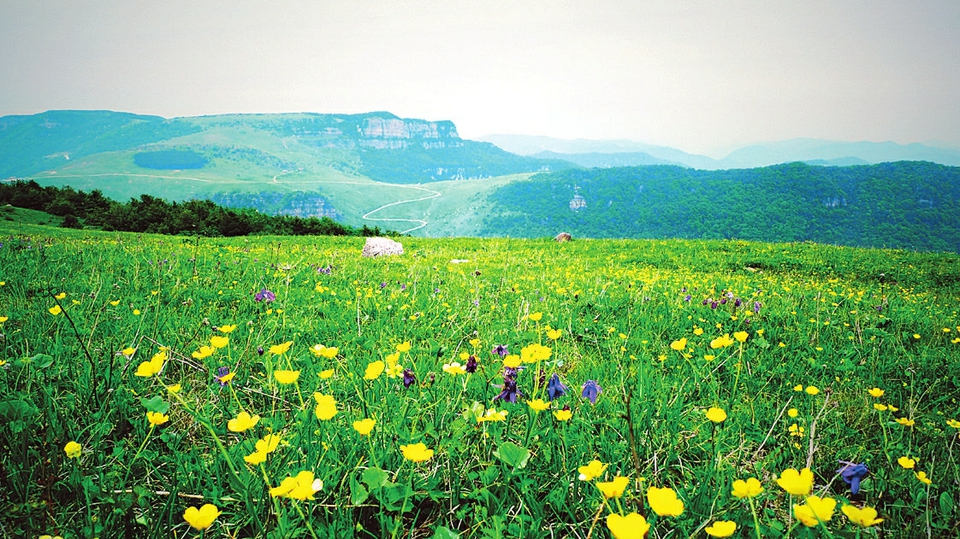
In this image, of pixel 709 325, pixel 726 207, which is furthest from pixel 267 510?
pixel 726 207

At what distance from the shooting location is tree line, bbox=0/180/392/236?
107 feet

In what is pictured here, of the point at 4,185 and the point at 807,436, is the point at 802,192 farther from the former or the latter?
the point at 4,185

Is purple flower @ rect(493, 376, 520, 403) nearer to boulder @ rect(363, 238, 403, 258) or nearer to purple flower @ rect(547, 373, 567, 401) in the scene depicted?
purple flower @ rect(547, 373, 567, 401)

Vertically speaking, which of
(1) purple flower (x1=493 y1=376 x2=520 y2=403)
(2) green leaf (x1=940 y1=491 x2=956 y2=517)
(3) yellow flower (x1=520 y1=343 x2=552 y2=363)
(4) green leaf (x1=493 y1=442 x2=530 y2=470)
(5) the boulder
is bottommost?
(5) the boulder

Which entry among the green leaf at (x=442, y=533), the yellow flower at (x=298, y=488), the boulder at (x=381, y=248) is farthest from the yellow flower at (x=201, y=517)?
the boulder at (x=381, y=248)

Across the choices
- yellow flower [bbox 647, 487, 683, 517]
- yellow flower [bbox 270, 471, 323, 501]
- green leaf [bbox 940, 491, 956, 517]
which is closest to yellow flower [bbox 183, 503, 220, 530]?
yellow flower [bbox 270, 471, 323, 501]

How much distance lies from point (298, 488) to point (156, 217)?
4386cm

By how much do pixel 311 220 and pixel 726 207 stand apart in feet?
462

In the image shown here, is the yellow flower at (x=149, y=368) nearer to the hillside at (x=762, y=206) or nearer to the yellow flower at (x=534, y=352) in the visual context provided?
the yellow flower at (x=534, y=352)

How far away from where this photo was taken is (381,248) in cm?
1299

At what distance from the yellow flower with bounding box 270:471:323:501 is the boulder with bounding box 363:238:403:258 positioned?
456 inches

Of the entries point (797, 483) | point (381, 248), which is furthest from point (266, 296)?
point (381, 248)

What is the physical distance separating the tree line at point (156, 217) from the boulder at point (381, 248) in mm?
18648

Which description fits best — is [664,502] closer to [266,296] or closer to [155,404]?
[155,404]
